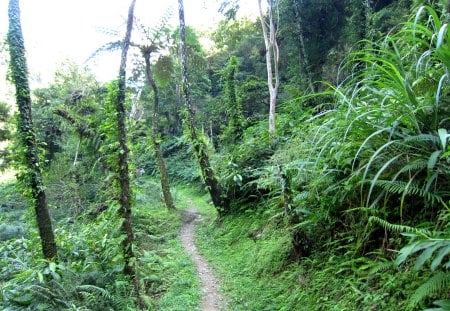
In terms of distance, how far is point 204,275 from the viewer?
6.28m

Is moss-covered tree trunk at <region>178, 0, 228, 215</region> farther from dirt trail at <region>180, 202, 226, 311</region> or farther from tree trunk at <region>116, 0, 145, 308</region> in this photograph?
tree trunk at <region>116, 0, 145, 308</region>

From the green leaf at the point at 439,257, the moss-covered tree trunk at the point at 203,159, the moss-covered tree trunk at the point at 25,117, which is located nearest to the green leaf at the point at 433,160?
the green leaf at the point at 439,257

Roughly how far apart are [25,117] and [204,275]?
4.28 meters

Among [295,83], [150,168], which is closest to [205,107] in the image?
[150,168]

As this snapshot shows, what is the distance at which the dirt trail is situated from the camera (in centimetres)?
497

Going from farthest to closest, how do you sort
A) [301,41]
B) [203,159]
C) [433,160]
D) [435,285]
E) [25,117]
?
1. [301,41]
2. [203,159]
3. [25,117]
4. [433,160]
5. [435,285]

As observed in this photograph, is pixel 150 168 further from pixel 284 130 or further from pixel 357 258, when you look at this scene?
pixel 357 258

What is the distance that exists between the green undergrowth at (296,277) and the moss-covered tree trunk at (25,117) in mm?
3438

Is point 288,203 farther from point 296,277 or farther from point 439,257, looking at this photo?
point 439,257

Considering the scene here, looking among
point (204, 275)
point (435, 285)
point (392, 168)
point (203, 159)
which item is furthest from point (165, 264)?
point (435, 285)

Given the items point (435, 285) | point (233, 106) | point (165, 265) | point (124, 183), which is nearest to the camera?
point (435, 285)

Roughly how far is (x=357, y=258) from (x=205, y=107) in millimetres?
19535

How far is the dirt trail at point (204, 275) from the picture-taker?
4973mm

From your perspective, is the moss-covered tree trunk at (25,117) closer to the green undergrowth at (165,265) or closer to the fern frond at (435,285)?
the green undergrowth at (165,265)
